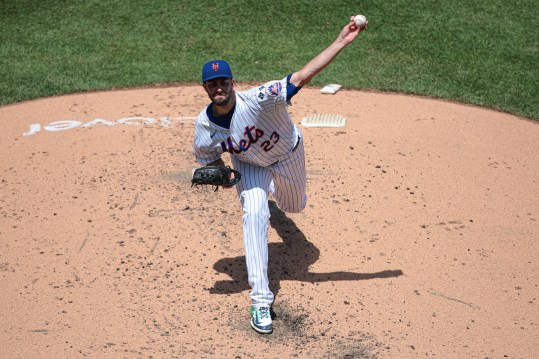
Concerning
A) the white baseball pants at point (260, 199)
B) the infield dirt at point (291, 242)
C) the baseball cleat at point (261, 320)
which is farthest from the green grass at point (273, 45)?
the baseball cleat at point (261, 320)

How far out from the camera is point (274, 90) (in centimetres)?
505

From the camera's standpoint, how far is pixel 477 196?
676cm

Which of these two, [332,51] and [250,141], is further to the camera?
[250,141]

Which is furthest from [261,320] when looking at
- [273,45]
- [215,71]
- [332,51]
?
[273,45]

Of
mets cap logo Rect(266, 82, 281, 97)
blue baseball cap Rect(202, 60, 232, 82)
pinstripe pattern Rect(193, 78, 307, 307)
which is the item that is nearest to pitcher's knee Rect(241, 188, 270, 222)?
pinstripe pattern Rect(193, 78, 307, 307)

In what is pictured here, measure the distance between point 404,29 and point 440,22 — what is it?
607 millimetres

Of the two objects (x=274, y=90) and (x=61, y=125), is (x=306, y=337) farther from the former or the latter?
(x=61, y=125)

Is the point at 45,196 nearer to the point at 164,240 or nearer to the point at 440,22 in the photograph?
the point at 164,240

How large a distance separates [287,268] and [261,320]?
84 cm

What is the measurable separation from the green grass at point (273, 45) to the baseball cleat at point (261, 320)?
15.8 feet

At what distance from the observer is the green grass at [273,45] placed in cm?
948

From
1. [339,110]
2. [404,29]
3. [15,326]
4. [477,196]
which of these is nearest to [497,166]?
[477,196]

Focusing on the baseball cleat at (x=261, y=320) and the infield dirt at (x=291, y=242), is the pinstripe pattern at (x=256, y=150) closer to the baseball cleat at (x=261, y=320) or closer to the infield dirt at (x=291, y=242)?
the baseball cleat at (x=261, y=320)

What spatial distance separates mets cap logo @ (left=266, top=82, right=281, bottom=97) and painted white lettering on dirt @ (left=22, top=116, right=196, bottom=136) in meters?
3.26
